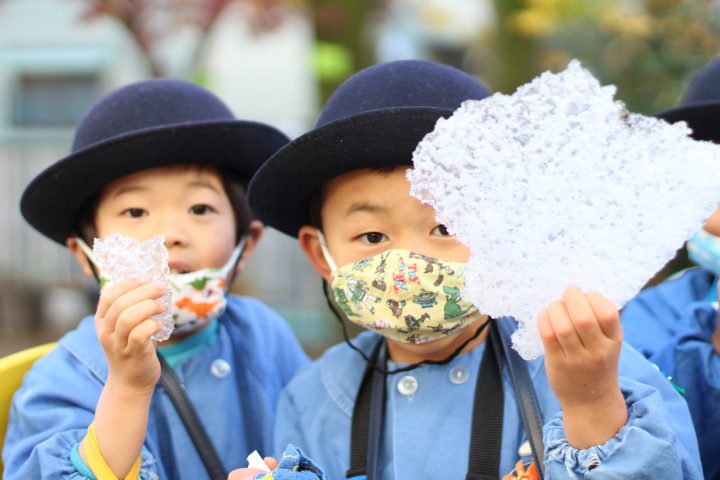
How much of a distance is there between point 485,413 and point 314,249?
2.24 feet

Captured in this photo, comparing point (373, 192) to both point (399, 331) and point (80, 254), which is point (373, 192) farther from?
point (80, 254)

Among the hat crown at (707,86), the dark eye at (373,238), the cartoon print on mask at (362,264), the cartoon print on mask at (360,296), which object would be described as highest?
the hat crown at (707,86)

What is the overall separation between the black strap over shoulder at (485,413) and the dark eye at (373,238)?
0.34m

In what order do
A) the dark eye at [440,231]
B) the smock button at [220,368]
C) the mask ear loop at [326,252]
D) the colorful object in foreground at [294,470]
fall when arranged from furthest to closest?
1. the smock button at [220,368]
2. the mask ear loop at [326,252]
3. the dark eye at [440,231]
4. the colorful object in foreground at [294,470]

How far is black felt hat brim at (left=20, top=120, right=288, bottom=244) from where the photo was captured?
252 cm

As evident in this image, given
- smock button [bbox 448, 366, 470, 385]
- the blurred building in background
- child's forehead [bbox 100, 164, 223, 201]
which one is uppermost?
the blurred building in background

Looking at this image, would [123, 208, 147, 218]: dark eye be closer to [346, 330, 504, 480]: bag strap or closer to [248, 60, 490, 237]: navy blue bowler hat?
[248, 60, 490, 237]: navy blue bowler hat

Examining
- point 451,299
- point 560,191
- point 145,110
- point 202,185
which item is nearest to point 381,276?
point 451,299

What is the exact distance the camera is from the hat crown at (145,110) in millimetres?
2641

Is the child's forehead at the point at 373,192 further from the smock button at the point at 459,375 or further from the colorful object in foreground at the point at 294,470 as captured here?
the colorful object in foreground at the point at 294,470

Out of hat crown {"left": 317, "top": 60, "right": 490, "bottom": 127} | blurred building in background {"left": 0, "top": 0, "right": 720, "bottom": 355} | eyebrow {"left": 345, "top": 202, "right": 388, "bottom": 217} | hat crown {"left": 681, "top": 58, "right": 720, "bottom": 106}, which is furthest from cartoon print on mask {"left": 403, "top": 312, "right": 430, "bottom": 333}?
blurred building in background {"left": 0, "top": 0, "right": 720, "bottom": 355}

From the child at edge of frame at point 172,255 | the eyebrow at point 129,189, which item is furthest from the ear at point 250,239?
the eyebrow at point 129,189

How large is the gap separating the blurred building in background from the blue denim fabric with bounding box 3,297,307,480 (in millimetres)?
3600

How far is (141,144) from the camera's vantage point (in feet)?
8.23
